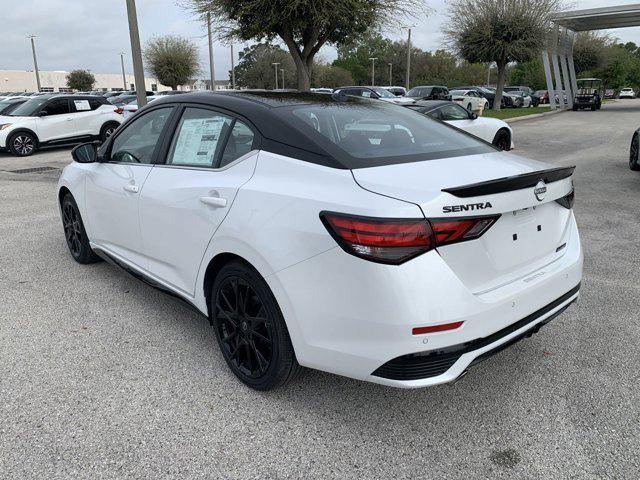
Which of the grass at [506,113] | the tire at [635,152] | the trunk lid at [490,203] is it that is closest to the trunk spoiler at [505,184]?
the trunk lid at [490,203]

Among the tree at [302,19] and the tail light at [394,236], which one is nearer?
the tail light at [394,236]

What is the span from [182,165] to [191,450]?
5.39 feet

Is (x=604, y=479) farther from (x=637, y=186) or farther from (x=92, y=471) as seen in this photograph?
(x=637, y=186)

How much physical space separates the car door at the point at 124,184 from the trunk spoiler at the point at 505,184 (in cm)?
214

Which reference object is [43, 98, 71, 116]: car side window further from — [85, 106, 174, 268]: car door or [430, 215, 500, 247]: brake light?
[430, 215, 500, 247]: brake light

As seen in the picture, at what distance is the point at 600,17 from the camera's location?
3172cm

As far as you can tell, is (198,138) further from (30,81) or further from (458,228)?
(30,81)

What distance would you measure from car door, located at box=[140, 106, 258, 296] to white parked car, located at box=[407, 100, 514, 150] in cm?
803

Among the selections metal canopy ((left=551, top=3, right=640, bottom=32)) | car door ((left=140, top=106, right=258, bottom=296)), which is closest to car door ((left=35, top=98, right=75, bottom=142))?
car door ((left=140, top=106, right=258, bottom=296))

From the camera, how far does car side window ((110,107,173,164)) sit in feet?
11.4

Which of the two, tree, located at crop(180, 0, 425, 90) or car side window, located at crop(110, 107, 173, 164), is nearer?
car side window, located at crop(110, 107, 173, 164)

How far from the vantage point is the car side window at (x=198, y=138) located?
2.94 meters

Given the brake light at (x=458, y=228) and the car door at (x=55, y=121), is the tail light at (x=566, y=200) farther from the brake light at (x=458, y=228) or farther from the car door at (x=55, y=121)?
the car door at (x=55, y=121)

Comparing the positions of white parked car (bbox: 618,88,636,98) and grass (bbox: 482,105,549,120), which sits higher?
white parked car (bbox: 618,88,636,98)
